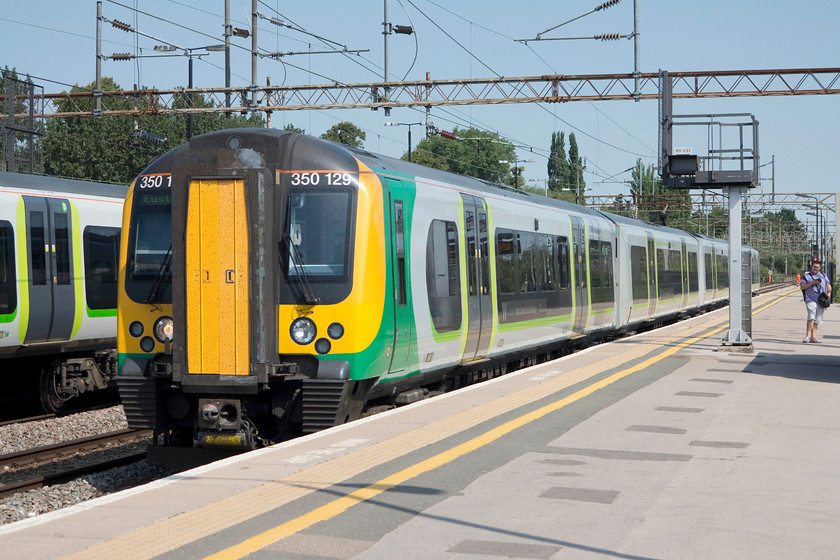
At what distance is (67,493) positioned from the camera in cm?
1019

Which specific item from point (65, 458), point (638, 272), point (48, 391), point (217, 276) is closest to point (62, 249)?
point (48, 391)

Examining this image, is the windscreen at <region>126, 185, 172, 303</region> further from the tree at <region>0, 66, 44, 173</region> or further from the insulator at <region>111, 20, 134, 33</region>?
the insulator at <region>111, 20, 134, 33</region>

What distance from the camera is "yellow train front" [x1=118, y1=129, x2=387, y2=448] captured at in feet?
31.7

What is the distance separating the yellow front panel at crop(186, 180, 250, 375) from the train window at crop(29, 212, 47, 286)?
592 cm

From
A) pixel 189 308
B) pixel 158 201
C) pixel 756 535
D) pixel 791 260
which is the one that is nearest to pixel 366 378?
pixel 189 308

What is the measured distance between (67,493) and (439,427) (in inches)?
146

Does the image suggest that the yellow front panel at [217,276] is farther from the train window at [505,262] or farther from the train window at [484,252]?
the train window at [505,262]

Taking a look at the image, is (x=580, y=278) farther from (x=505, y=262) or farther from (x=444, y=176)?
(x=444, y=176)

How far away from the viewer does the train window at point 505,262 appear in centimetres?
1503

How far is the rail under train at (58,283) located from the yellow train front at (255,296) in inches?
193

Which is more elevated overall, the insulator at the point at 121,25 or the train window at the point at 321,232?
the insulator at the point at 121,25

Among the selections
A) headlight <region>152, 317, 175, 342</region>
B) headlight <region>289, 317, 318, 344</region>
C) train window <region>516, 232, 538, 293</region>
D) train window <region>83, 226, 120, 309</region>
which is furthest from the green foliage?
headlight <region>289, 317, 318, 344</region>

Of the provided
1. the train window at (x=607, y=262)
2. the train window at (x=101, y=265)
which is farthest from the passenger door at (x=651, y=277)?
the train window at (x=101, y=265)

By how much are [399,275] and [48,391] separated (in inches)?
298
